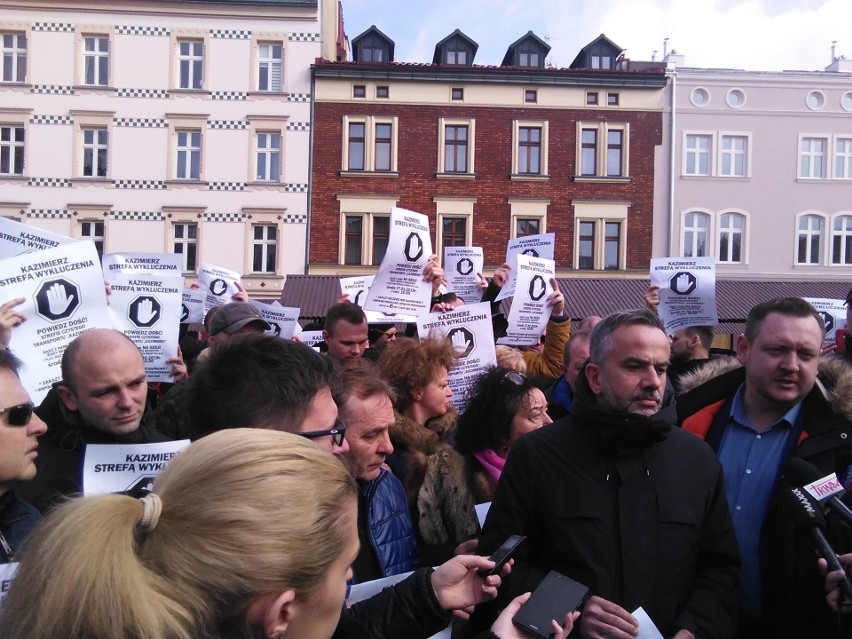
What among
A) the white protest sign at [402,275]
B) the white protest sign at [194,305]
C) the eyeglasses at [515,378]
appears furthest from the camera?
the white protest sign at [194,305]

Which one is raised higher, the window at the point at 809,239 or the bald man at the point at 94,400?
the window at the point at 809,239

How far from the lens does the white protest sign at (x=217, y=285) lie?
843 centimetres

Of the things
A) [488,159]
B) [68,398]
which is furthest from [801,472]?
[488,159]

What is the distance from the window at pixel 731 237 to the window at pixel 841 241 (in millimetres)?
3260

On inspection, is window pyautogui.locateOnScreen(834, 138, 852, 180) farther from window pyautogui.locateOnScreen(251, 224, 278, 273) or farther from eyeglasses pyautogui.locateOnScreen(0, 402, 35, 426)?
eyeglasses pyautogui.locateOnScreen(0, 402, 35, 426)

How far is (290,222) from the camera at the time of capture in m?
26.2

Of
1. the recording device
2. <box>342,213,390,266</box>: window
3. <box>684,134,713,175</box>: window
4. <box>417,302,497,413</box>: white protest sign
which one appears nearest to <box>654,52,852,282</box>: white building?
<box>684,134,713,175</box>: window

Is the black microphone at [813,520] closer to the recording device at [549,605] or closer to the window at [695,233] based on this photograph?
the recording device at [549,605]

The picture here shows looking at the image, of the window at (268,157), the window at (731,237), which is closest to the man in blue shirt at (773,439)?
the window at (268,157)

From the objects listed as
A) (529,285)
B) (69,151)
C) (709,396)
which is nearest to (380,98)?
(69,151)

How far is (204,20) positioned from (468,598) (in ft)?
90.3

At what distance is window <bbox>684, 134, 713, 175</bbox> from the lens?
27359mm

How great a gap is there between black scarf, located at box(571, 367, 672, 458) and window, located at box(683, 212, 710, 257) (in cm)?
2583

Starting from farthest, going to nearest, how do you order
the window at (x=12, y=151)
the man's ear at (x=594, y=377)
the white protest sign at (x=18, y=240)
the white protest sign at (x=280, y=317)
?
the window at (x=12, y=151) < the white protest sign at (x=280, y=317) < the white protest sign at (x=18, y=240) < the man's ear at (x=594, y=377)
